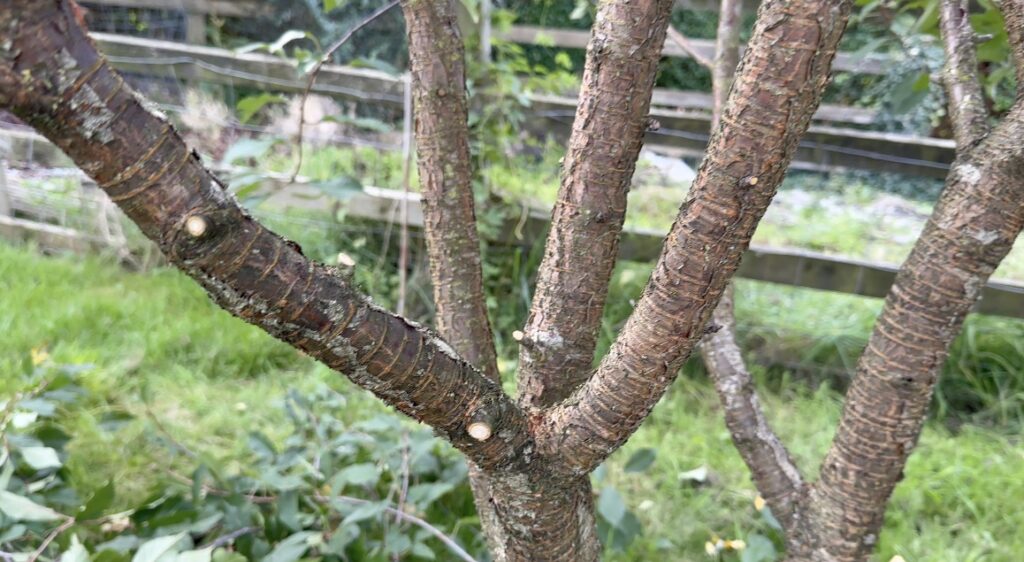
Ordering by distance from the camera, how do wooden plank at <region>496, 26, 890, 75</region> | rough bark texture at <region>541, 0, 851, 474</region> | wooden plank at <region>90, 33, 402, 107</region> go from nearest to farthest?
rough bark texture at <region>541, 0, 851, 474</region>
wooden plank at <region>90, 33, 402, 107</region>
wooden plank at <region>496, 26, 890, 75</region>

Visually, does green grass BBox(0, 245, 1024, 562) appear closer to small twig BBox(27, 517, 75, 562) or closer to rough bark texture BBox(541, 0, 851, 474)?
small twig BBox(27, 517, 75, 562)

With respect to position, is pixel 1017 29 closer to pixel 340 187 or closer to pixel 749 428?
pixel 749 428

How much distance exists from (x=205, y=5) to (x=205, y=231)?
19.2 ft

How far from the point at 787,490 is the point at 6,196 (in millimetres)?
3703

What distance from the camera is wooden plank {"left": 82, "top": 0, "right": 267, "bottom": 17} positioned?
5.40m

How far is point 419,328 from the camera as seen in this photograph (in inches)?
26.4

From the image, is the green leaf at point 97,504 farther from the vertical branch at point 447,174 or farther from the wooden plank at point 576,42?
the wooden plank at point 576,42

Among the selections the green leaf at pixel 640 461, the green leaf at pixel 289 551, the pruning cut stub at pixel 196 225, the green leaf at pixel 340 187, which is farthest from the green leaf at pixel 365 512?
the pruning cut stub at pixel 196 225

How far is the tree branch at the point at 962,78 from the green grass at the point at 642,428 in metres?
1.08

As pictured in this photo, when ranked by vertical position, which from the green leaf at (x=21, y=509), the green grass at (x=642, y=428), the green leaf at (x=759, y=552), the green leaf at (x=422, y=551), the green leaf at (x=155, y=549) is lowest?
the green grass at (x=642, y=428)

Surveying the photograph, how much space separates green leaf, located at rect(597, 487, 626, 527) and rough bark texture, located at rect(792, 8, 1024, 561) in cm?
45

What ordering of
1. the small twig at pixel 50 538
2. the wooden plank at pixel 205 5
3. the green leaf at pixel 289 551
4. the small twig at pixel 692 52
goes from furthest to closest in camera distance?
the wooden plank at pixel 205 5 < the small twig at pixel 692 52 < the green leaf at pixel 289 551 < the small twig at pixel 50 538

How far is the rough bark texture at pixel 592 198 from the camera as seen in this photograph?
0.73 m

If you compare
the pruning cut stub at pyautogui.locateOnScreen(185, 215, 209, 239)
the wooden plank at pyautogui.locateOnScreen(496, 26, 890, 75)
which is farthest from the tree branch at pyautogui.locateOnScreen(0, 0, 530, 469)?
the wooden plank at pyautogui.locateOnScreen(496, 26, 890, 75)
